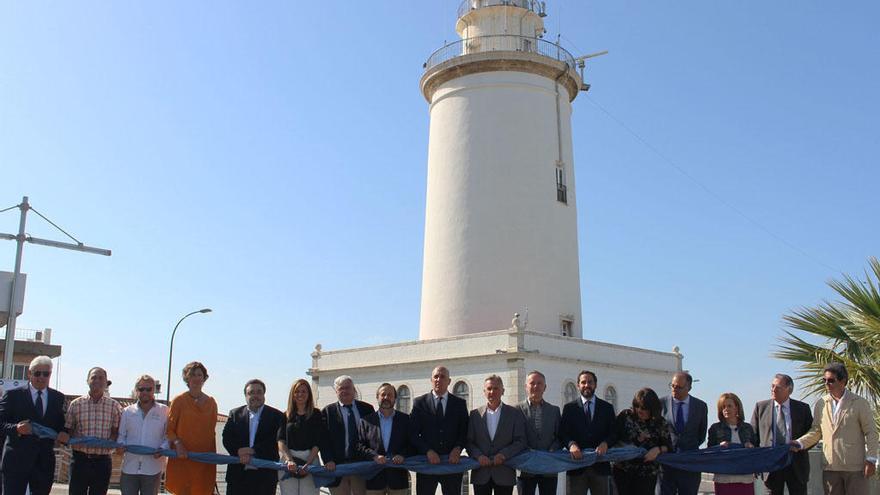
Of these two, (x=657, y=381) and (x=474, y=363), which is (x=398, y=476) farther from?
(x=657, y=381)

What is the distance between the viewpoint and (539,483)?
28.6 feet

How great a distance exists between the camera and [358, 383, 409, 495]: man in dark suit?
877 cm

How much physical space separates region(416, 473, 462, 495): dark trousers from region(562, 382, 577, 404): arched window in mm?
13588

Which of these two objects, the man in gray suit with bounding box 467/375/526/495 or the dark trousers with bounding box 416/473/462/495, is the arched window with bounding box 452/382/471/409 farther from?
the man in gray suit with bounding box 467/375/526/495

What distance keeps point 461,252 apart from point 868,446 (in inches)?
658

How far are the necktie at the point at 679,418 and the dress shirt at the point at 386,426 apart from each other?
9.20 ft

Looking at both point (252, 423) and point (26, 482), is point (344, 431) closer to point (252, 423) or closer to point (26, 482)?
point (252, 423)

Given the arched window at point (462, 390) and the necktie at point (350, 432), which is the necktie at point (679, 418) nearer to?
the necktie at point (350, 432)

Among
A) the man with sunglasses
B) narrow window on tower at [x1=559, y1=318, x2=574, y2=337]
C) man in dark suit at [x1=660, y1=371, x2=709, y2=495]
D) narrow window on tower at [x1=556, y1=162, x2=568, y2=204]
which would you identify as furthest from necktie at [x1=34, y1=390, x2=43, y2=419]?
narrow window on tower at [x1=556, y1=162, x2=568, y2=204]

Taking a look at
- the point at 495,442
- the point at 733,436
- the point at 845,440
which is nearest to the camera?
the point at 845,440

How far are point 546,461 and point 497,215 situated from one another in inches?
636

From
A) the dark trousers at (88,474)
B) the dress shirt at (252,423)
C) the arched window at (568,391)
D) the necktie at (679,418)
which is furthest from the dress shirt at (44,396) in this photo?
the arched window at (568,391)

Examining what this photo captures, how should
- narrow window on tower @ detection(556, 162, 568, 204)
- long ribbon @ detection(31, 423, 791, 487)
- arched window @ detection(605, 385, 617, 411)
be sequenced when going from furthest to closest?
narrow window on tower @ detection(556, 162, 568, 204) → arched window @ detection(605, 385, 617, 411) → long ribbon @ detection(31, 423, 791, 487)

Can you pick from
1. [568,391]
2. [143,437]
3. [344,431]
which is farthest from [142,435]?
[568,391]
